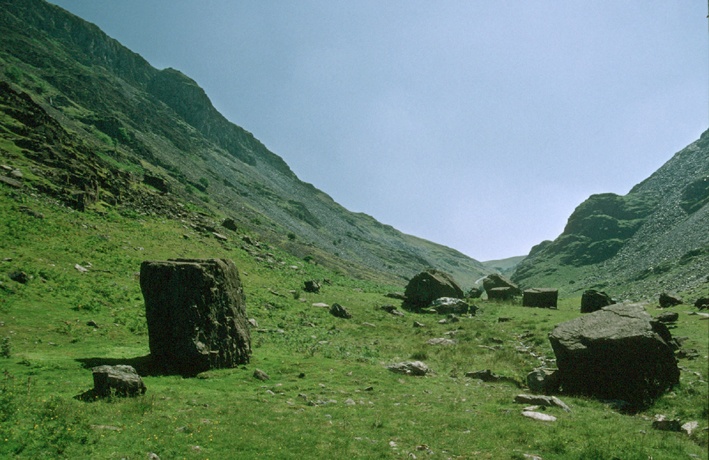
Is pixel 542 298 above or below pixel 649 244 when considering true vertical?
below

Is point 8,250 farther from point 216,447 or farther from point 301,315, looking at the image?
point 216,447

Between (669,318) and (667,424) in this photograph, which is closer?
(667,424)

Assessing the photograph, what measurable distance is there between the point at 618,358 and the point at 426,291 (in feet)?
119

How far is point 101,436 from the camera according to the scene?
36.0 feet

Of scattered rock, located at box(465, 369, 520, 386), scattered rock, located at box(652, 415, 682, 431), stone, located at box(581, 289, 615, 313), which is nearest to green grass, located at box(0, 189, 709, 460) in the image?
scattered rock, located at box(652, 415, 682, 431)

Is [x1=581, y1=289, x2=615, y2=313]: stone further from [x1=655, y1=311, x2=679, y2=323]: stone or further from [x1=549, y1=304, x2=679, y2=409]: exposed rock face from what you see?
[x1=549, y1=304, x2=679, y2=409]: exposed rock face

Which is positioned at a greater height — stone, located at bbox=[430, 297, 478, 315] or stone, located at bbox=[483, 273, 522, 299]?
stone, located at bbox=[483, 273, 522, 299]

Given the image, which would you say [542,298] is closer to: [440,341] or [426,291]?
[426,291]

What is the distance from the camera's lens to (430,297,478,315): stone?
47.9 meters

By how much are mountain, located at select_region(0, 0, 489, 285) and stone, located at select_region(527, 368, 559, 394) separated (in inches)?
1873

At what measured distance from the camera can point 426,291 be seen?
2111 inches

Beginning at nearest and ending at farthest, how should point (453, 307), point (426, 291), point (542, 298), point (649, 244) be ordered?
point (453, 307) → point (542, 298) → point (426, 291) → point (649, 244)

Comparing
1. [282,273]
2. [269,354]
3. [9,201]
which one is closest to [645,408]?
[269,354]

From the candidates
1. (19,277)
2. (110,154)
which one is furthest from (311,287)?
(110,154)
